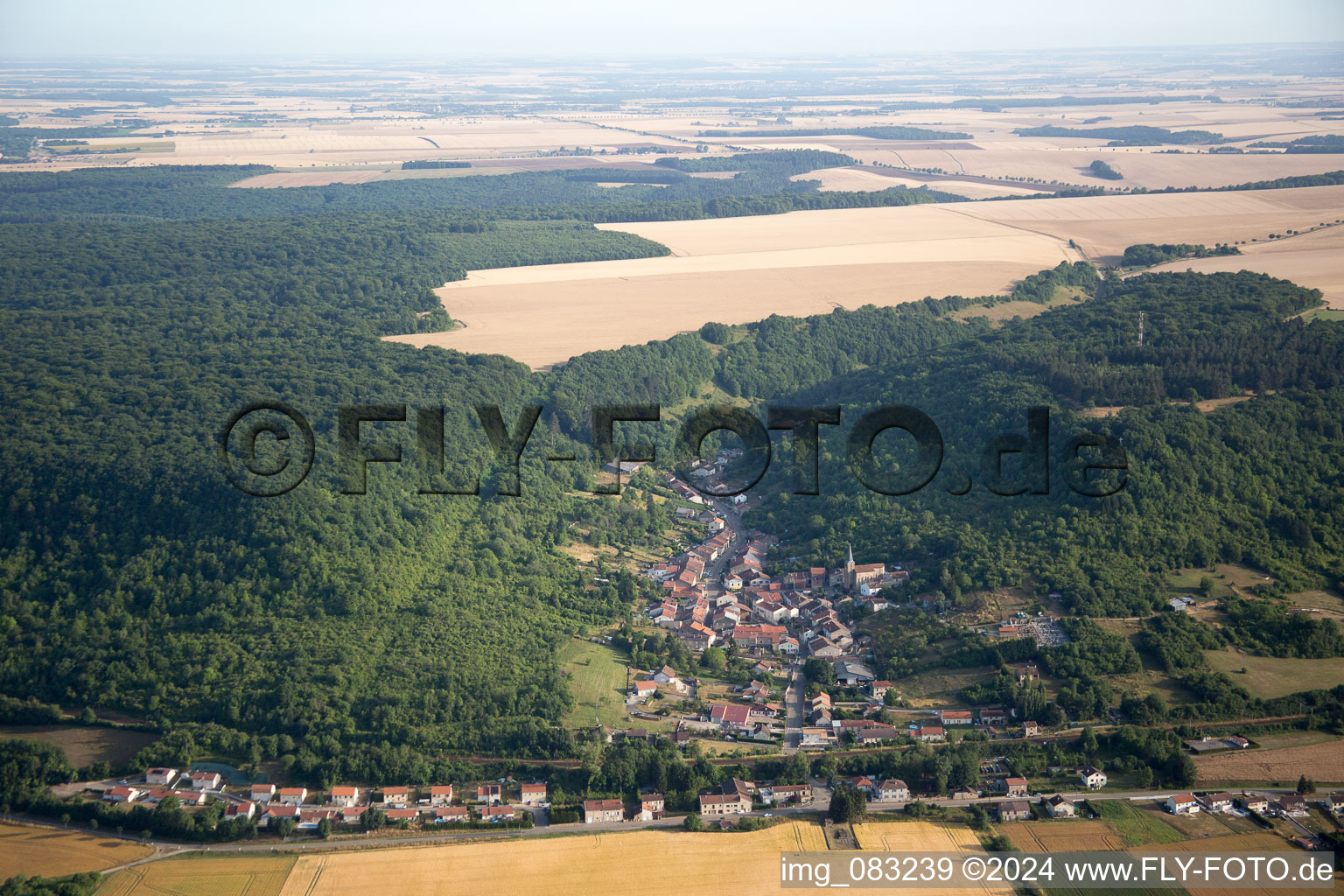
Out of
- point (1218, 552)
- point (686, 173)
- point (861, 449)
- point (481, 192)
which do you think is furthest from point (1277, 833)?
point (686, 173)

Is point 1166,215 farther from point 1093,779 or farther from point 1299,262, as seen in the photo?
point 1093,779

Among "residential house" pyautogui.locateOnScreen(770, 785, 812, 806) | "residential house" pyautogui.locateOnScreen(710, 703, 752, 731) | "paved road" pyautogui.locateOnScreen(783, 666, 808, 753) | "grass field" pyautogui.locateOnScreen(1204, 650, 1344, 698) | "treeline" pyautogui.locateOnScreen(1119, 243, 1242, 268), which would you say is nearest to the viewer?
"residential house" pyautogui.locateOnScreen(770, 785, 812, 806)

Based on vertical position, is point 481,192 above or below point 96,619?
above

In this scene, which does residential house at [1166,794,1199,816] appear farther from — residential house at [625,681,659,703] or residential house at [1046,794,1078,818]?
residential house at [625,681,659,703]

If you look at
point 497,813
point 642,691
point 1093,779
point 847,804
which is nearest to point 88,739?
point 497,813

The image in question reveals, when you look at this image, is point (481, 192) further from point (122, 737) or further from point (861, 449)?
point (122, 737)

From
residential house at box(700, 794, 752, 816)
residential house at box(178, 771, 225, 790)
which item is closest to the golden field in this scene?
residential house at box(178, 771, 225, 790)
